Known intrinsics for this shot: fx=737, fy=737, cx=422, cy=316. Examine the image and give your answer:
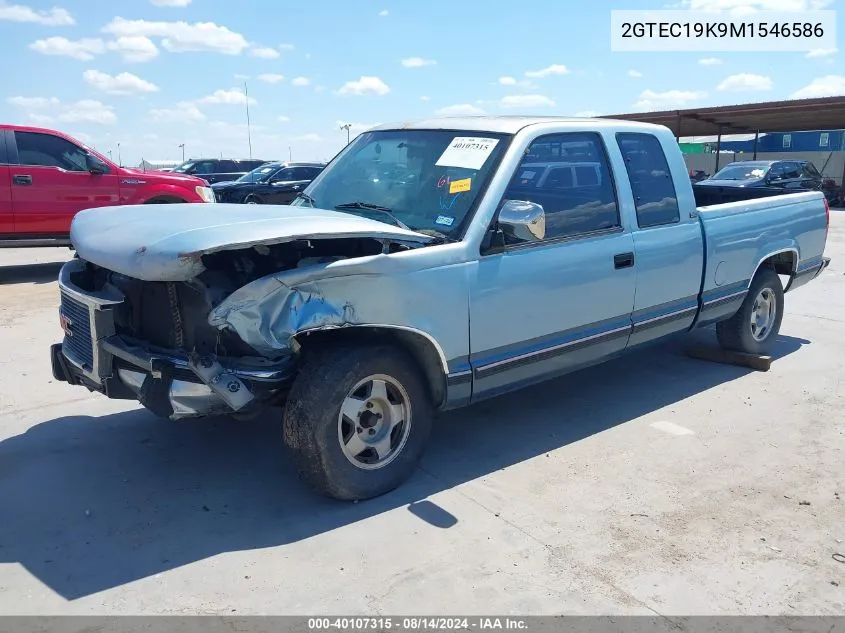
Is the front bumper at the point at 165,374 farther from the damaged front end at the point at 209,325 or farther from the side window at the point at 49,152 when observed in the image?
the side window at the point at 49,152

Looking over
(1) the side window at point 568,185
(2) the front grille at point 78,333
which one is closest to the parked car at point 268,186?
(1) the side window at point 568,185

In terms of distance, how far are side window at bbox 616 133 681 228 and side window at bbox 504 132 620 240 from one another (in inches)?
9.6

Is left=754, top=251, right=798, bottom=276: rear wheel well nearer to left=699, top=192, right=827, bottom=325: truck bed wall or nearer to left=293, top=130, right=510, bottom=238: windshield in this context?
left=699, top=192, right=827, bottom=325: truck bed wall

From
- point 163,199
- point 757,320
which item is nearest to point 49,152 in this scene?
point 163,199

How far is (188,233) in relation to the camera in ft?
10.9

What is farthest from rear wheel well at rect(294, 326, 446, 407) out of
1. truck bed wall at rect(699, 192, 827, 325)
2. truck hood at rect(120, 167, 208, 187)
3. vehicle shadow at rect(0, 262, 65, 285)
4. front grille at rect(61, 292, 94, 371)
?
truck hood at rect(120, 167, 208, 187)

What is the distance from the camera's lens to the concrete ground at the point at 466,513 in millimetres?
3012

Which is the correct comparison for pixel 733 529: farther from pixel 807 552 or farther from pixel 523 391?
pixel 523 391

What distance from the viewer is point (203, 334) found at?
3580 millimetres

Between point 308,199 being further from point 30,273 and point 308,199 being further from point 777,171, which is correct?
point 777,171

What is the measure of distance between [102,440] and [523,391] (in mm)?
2929

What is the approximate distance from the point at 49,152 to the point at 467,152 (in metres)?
8.21

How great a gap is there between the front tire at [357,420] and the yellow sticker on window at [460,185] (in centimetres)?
101
